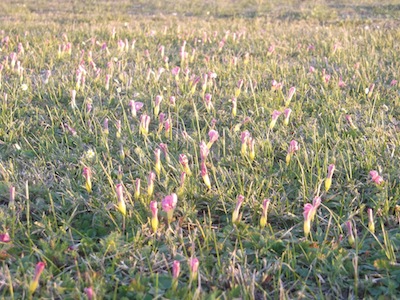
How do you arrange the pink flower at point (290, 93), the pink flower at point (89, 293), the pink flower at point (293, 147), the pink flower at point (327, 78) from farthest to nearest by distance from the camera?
the pink flower at point (327, 78)
the pink flower at point (290, 93)
the pink flower at point (293, 147)
the pink flower at point (89, 293)

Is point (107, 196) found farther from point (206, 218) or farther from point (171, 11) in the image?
point (171, 11)

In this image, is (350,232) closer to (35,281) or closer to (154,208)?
(154,208)

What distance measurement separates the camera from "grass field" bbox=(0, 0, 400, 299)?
1.91m

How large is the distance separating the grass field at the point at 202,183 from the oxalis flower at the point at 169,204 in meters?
0.01

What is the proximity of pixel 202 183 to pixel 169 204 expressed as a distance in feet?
1.50

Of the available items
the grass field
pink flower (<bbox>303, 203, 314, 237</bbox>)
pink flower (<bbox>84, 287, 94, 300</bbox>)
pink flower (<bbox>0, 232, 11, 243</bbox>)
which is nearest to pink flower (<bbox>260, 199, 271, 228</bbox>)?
the grass field

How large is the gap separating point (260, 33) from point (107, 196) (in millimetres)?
5031

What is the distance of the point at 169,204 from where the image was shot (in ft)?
6.89

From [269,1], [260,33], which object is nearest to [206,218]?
[260,33]

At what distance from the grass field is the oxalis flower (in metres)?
0.01

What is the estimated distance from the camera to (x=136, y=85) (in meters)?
4.06

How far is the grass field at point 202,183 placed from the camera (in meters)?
1.91

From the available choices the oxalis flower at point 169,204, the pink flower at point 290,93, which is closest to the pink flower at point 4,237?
the oxalis flower at point 169,204

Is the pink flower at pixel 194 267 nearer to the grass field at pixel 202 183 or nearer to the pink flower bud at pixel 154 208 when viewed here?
the grass field at pixel 202 183
